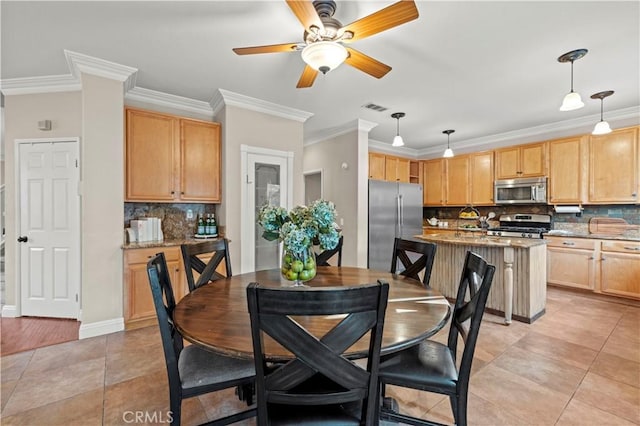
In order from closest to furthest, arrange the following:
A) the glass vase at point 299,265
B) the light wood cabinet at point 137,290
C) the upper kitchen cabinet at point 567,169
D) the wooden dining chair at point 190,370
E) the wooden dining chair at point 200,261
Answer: the wooden dining chair at point 190,370 → the glass vase at point 299,265 → the wooden dining chair at point 200,261 → the light wood cabinet at point 137,290 → the upper kitchen cabinet at point 567,169

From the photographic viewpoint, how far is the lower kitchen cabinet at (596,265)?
374cm

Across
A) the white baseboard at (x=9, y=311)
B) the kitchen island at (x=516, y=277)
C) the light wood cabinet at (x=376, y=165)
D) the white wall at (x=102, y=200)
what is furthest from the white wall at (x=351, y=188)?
the white baseboard at (x=9, y=311)

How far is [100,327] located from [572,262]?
5.96 m

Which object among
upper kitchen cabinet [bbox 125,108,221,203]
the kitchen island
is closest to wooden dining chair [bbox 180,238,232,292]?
upper kitchen cabinet [bbox 125,108,221,203]

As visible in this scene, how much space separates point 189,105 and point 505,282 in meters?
4.28

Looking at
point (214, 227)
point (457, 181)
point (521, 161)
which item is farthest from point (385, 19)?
point (457, 181)

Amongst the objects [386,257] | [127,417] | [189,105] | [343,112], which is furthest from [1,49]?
[386,257]

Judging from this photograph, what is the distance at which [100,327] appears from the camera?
2.81 m

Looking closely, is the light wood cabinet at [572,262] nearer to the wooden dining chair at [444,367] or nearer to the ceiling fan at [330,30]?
the wooden dining chair at [444,367]

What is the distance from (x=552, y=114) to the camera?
422 cm

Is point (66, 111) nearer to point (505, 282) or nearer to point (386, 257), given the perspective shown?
point (386, 257)

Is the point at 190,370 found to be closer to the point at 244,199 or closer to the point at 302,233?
the point at 302,233

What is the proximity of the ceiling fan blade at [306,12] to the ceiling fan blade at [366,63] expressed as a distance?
0.33 meters
